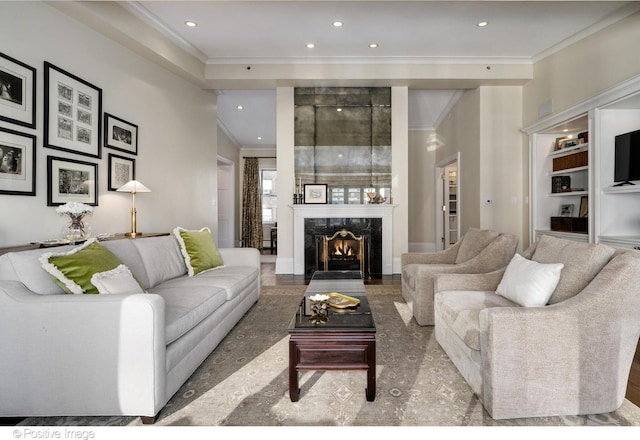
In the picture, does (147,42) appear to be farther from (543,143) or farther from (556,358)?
(543,143)

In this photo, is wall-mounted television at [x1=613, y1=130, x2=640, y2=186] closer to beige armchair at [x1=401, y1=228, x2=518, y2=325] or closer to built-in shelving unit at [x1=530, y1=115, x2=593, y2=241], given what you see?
built-in shelving unit at [x1=530, y1=115, x2=593, y2=241]

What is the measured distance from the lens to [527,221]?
16.0ft

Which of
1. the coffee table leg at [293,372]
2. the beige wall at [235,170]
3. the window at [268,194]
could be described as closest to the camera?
the coffee table leg at [293,372]

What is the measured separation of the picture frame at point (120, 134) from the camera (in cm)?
338

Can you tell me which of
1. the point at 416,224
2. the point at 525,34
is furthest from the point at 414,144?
the point at 525,34

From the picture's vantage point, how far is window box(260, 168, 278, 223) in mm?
9344

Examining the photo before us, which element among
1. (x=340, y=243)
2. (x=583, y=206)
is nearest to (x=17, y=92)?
(x=340, y=243)

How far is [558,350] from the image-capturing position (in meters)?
1.57

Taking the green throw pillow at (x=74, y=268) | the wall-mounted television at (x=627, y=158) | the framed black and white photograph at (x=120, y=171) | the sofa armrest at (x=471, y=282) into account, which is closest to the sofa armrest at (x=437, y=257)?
the sofa armrest at (x=471, y=282)

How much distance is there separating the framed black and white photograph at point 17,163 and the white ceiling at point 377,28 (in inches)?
69.9

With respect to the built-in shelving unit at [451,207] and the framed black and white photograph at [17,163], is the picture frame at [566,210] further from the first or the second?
the framed black and white photograph at [17,163]

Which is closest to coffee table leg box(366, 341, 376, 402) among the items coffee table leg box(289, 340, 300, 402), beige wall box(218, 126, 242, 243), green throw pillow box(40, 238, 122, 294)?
coffee table leg box(289, 340, 300, 402)

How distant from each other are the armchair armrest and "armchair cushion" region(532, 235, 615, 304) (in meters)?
0.16

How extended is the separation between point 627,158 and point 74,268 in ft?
15.6
